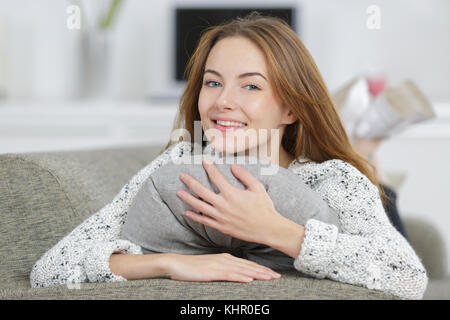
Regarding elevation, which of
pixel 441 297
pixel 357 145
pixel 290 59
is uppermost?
pixel 290 59

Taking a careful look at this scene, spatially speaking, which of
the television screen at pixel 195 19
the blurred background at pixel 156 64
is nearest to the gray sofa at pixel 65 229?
the blurred background at pixel 156 64

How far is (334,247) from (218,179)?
7.8 inches

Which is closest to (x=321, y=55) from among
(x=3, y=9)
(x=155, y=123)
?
(x=155, y=123)

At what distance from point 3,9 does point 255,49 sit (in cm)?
316

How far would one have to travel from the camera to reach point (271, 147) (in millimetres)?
1145

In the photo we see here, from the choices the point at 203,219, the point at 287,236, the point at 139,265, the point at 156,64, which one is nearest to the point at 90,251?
the point at 139,265

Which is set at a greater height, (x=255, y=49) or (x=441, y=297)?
(x=255, y=49)

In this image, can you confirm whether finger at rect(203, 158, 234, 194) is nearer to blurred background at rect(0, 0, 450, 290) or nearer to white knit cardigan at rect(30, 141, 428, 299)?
white knit cardigan at rect(30, 141, 428, 299)

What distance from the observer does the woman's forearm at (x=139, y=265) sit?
0.85 metres

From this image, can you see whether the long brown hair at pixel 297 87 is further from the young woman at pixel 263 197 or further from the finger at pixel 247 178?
the finger at pixel 247 178

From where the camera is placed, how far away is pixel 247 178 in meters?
0.85

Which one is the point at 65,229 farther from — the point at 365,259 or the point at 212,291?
the point at 365,259

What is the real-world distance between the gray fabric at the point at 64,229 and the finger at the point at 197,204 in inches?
4.0
